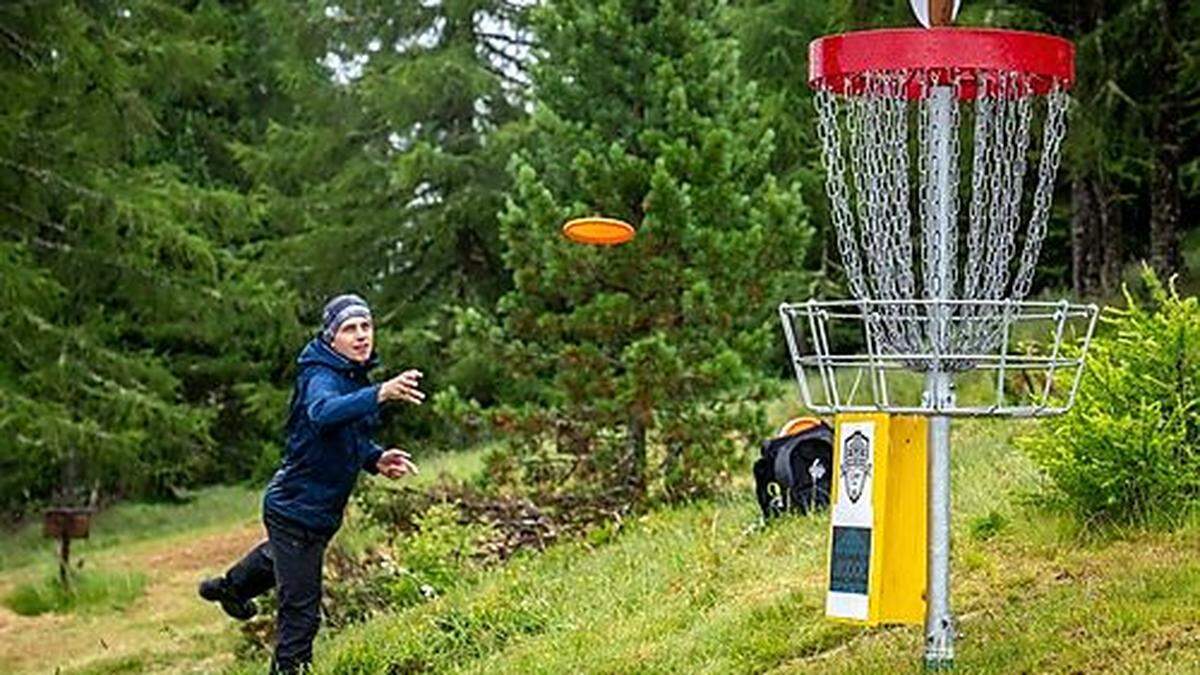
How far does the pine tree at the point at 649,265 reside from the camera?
9.66 meters

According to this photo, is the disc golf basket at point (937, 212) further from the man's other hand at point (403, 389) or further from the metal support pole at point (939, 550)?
the man's other hand at point (403, 389)

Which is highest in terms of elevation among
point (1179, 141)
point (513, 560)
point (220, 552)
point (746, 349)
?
point (1179, 141)

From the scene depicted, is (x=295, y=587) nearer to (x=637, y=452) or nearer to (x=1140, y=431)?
(x=1140, y=431)

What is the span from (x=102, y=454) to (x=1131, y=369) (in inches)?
434

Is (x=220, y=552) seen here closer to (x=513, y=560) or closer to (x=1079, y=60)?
(x=513, y=560)

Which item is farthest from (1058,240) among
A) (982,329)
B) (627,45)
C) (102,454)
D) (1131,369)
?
(982,329)

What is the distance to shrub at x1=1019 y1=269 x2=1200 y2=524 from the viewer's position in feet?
18.5

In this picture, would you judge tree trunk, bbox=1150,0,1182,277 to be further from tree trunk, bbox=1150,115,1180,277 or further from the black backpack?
the black backpack

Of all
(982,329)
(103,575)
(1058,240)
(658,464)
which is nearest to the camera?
(982,329)

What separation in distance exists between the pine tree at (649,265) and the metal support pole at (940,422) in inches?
192

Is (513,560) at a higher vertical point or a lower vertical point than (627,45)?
lower

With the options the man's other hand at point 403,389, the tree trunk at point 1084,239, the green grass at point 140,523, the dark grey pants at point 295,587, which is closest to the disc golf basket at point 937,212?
the man's other hand at point 403,389

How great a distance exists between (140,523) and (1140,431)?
610 inches

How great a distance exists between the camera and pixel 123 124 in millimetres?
15578
